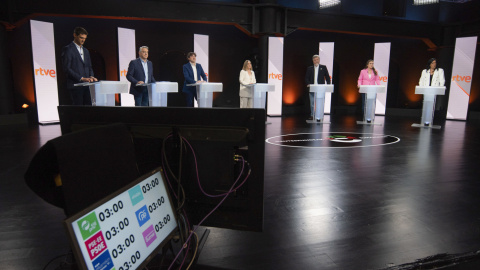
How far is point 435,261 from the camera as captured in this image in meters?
1.64

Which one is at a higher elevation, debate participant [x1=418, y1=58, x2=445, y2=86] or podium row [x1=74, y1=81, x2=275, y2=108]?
debate participant [x1=418, y1=58, x2=445, y2=86]

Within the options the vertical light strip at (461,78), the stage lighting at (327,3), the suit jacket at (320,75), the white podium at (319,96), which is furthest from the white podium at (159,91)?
the vertical light strip at (461,78)

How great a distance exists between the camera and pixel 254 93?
679 centimetres

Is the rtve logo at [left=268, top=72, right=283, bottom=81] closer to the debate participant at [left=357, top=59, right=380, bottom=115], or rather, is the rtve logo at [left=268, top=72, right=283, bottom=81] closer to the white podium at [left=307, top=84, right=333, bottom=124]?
the white podium at [left=307, top=84, right=333, bottom=124]

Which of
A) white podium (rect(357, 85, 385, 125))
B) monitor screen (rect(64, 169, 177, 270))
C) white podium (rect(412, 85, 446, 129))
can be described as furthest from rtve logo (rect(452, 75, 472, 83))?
monitor screen (rect(64, 169, 177, 270))

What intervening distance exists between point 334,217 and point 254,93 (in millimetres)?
4839

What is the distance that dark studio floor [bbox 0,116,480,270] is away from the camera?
1.68m

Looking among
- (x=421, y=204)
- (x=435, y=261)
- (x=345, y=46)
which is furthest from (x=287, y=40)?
(x=435, y=261)

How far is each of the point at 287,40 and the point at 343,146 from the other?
18.8ft

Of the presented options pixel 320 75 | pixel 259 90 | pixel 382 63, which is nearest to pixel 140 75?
pixel 259 90

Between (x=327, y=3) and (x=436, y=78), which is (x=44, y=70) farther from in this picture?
(x=436, y=78)

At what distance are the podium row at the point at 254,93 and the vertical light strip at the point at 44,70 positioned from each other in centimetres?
262

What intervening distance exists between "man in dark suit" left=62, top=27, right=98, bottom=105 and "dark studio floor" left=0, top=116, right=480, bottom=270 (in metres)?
0.98

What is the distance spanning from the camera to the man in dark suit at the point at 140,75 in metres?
5.29
